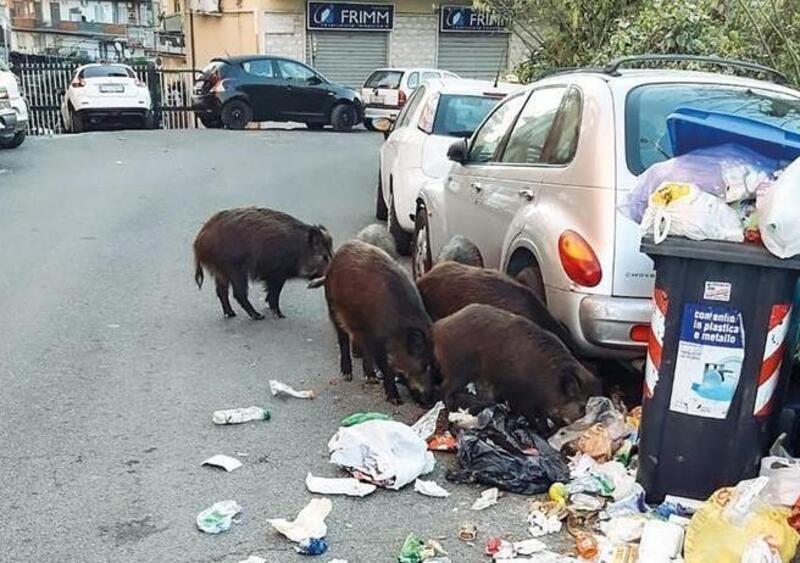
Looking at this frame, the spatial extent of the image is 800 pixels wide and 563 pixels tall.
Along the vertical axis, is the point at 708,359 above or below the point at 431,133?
below

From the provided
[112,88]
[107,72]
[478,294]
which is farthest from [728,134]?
[107,72]

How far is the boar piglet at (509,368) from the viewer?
4777 mm

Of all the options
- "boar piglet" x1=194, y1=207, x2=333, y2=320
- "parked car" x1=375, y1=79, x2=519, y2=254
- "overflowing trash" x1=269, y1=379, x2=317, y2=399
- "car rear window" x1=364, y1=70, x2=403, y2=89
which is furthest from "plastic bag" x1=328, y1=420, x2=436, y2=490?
"car rear window" x1=364, y1=70, x2=403, y2=89

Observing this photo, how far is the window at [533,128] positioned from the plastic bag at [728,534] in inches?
107

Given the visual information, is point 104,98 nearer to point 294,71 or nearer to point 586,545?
point 294,71

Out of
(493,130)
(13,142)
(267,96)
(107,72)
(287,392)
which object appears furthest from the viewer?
(267,96)

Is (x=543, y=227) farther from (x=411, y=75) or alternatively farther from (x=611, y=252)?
(x=411, y=75)

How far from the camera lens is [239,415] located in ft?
17.0

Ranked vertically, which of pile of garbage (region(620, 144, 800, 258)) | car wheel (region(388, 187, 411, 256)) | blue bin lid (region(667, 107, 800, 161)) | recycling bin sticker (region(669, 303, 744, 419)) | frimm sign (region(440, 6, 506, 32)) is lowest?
car wheel (region(388, 187, 411, 256))

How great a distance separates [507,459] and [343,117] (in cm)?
1980

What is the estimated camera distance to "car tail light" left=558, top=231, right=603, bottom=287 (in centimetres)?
476

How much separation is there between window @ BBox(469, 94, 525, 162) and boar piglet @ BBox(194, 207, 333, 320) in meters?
1.32

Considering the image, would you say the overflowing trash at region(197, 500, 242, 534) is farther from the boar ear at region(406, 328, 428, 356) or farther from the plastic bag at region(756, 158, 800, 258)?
the plastic bag at region(756, 158, 800, 258)

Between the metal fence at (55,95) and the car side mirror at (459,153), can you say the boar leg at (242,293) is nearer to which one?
the car side mirror at (459,153)
